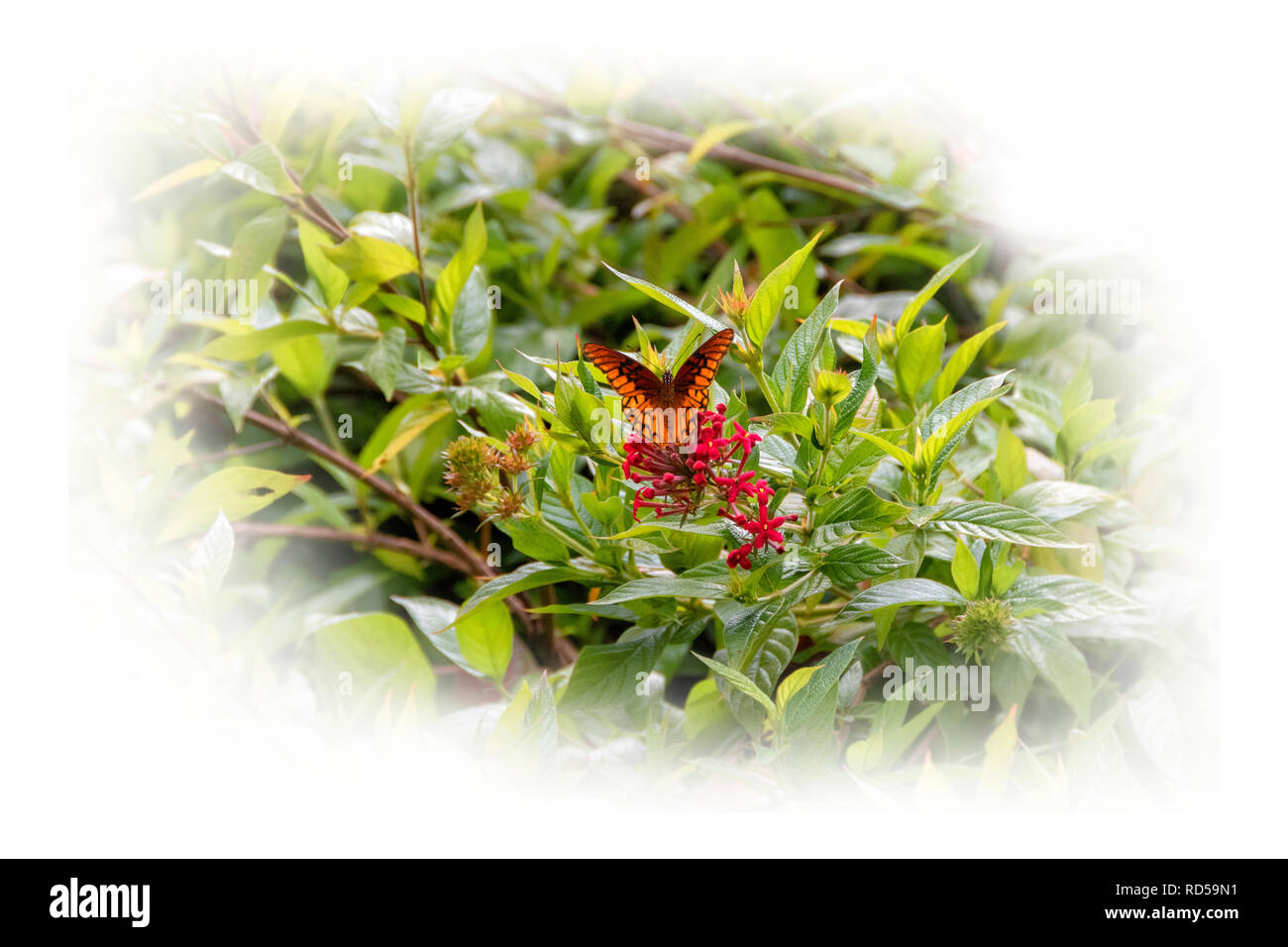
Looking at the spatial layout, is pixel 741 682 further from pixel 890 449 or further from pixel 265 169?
pixel 265 169

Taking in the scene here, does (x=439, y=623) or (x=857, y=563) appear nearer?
(x=857, y=563)

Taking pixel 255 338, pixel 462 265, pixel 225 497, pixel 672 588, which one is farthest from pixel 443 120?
pixel 672 588

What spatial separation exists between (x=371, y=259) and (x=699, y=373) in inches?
12.5

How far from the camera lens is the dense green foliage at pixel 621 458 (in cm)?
51

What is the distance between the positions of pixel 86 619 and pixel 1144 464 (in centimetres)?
87

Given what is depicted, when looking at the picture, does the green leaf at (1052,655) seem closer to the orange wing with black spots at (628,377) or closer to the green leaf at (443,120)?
the orange wing with black spots at (628,377)

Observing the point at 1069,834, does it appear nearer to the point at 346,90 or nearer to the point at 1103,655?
the point at 1103,655

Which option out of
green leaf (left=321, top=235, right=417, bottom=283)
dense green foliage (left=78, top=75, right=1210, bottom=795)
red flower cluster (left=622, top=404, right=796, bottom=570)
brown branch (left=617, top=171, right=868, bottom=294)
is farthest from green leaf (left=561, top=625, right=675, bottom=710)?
brown branch (left=617, top=171, right=868, bottom=294)

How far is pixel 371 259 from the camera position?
0.64 meters

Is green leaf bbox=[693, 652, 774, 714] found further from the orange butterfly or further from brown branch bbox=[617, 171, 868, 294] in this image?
brown branch bbox=[617, 171, 868, 294]

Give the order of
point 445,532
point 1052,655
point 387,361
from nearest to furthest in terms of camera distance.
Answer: point 1052,655 < point 387,361 < point 445,532

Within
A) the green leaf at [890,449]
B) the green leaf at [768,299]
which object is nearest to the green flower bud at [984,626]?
the green leaf at [890,449]

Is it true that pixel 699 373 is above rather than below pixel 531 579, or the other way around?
above
